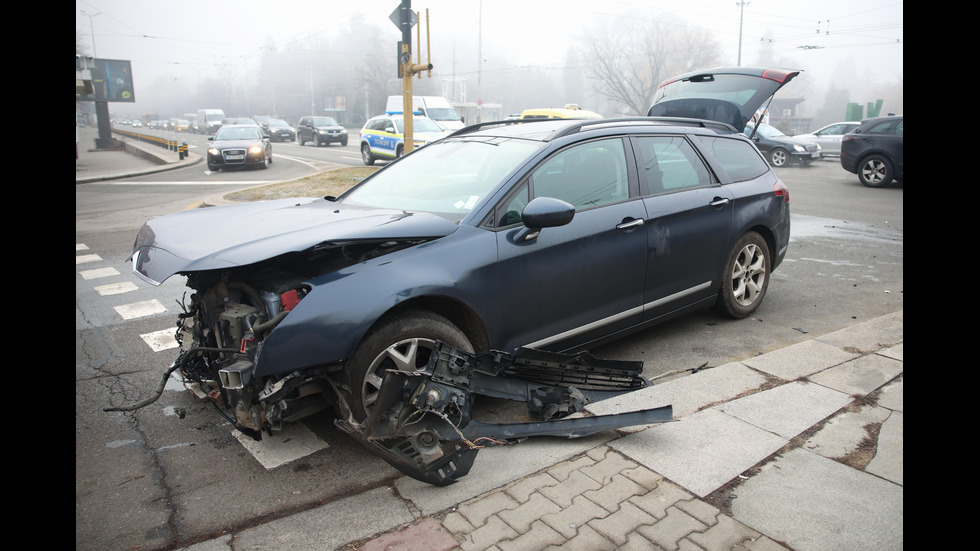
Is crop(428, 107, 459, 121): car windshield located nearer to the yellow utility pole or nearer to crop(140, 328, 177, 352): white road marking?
the yellow utility pole

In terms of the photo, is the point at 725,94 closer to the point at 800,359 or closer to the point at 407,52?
the point at 800,359

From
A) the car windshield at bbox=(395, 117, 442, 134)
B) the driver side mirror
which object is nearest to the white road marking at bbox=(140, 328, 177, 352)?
the driver side mirror

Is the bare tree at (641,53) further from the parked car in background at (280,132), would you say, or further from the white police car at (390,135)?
the white police car at (390,135)

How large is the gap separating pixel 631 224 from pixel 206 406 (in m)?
2.84

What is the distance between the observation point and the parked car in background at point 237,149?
66.4 feet

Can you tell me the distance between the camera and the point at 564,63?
77562 mm

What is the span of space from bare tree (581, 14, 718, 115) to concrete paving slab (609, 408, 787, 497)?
2466 inches

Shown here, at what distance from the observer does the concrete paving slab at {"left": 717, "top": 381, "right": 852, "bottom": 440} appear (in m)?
3.41

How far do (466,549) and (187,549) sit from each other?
1101 mm

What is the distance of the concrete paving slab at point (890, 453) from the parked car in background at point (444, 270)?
1.39 metres

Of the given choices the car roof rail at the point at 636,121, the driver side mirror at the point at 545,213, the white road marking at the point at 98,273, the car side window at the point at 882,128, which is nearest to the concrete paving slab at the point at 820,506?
the driver side mirror at the point at 545,213

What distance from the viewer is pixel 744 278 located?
17.4ft
